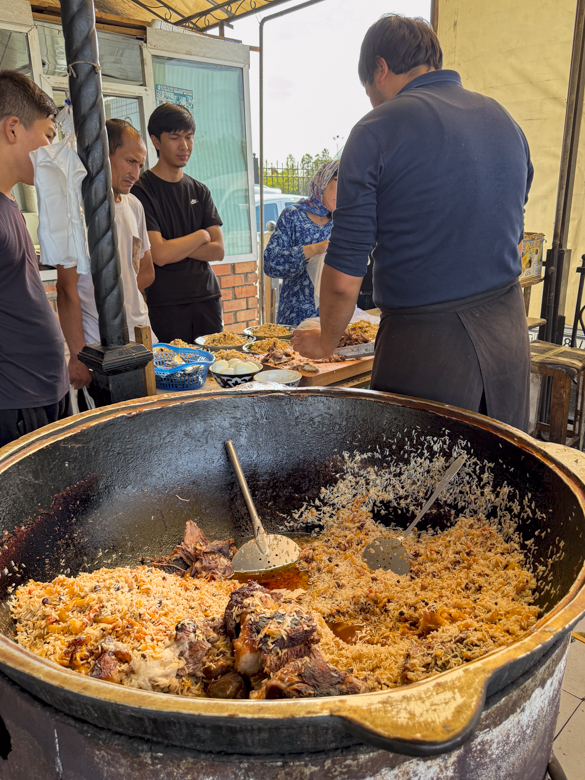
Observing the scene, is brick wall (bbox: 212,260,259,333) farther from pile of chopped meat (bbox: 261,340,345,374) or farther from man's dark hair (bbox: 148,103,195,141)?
pile of chopped meat (bbox: 261,340,345,374)

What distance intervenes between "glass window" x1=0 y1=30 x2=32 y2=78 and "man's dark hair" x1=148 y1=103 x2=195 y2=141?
1346 mm

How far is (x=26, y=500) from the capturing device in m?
1.20

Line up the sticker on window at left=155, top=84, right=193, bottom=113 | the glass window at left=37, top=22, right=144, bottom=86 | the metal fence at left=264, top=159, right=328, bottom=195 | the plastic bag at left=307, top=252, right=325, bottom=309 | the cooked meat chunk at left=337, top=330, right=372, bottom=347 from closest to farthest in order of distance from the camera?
the cooked meat chunk at left=337, top=330, right=372, bottom=347, the plastic bag at left=307, top=252, right=325, bottom=309, the glass window at left=37, top=22, right=144, bottom=86, the sticker on window at left=155, top=84, right=193, bottom=113, the metal fence at left=264, top=159, right=328, bottom=195

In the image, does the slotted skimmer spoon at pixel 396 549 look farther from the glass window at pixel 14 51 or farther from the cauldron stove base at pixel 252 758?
the glass window at pixel 14 51

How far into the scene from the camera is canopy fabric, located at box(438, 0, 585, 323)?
13.2ft

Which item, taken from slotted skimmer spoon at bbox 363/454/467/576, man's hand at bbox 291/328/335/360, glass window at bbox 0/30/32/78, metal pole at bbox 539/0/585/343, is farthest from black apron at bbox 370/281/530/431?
glass window at bbox 0/30/32/78

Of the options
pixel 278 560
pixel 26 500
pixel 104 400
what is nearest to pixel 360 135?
pixel 104 400

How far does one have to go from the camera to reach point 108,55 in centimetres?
436

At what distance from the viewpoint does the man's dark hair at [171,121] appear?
3.23 meters

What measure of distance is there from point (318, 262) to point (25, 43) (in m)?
2.60

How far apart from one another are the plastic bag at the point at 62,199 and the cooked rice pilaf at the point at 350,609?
799mm

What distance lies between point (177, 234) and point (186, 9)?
3937mm

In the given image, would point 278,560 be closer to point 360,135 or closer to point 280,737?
point 280,737

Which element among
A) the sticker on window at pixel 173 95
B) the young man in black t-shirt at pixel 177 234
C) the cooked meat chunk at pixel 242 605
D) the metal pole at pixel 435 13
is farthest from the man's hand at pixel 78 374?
the metal pole at pixel 435 13
